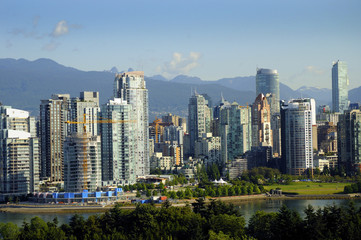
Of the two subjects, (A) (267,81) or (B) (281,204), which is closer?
(B) (281,204)

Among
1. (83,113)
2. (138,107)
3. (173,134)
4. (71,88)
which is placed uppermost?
(71,88)

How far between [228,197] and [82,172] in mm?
6974

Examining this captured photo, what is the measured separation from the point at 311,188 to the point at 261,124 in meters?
18.6

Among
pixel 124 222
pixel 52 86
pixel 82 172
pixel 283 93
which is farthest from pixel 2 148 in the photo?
pixel 283 93

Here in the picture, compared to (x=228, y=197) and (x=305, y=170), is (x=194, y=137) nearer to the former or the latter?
(x=305, y=170)

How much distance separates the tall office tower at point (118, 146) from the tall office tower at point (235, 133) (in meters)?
11.1

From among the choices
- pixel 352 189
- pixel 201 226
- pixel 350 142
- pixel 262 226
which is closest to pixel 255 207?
pixel 352 189

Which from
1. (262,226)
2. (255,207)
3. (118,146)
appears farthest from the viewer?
(118,146)

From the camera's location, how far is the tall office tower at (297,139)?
140 ft

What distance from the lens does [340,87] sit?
91.2m

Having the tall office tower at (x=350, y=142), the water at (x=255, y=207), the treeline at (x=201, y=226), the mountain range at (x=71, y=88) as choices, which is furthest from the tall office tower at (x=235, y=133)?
the mountain range at (x=71, y=88)

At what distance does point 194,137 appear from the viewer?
55031 millimetres

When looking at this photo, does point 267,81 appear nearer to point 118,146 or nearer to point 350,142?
point 350,142

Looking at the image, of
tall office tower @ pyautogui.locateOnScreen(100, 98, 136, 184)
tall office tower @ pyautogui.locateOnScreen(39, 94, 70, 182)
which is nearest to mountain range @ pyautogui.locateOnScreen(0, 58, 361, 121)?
tall office tower @ pyautogui.locateOnScreen(39, 94, 70, 182)
